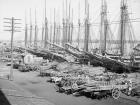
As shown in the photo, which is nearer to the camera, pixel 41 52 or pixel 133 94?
pixel 133 94

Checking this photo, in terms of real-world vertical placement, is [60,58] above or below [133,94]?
above

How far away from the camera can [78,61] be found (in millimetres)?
35250

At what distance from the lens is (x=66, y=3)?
44594 millimetres

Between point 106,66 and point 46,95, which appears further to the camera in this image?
point 106,66

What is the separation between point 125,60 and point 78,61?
9.59 metres

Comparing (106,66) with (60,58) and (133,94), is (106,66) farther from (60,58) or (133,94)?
(133,94)

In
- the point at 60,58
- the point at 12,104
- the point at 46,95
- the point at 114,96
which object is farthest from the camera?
the point at 60,58

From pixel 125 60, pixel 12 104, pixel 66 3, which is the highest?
pixel 66 3

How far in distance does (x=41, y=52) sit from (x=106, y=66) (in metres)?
20.6

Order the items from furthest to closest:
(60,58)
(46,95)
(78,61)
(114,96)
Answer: (60,58), (78,61), (46,95), (114,96)

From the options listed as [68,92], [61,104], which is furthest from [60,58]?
[61,104]

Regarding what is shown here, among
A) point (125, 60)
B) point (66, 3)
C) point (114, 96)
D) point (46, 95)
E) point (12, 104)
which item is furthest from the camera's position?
point (66, 3)

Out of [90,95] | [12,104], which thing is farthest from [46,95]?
[12,104]

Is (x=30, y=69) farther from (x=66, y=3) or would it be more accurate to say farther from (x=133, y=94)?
(x=66, y=3)
